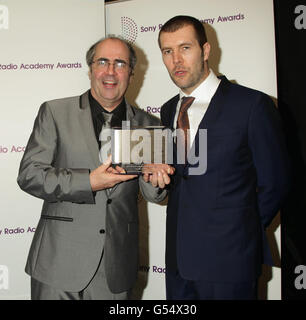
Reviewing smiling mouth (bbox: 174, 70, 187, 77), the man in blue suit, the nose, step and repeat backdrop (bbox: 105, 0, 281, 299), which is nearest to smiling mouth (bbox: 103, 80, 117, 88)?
the nose

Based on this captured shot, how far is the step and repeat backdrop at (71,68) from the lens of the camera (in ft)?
9.45

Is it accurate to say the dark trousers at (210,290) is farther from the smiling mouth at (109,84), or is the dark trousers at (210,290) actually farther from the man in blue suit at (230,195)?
the smiling mouth at (109,84)

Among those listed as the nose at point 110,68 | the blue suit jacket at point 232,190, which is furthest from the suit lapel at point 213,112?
the nose at point 110,68

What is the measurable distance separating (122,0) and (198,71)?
1.49 m

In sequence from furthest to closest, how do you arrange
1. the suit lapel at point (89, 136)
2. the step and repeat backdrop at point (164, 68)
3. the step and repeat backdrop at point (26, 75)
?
the step and repeat backdrop at point (26, 75), the step and repeat backdrop at point (164, 68), the suit lapel at point (89, 136)

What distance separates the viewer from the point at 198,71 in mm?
2059

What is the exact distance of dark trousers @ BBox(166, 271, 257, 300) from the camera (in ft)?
6.22

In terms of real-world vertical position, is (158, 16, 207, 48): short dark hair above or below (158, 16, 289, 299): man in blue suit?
above

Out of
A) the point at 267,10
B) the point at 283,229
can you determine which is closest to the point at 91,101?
the point at 267,10

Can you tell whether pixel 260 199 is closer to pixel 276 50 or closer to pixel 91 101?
pixel 91 101

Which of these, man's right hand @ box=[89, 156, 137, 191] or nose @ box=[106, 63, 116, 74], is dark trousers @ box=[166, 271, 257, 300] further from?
nose @ box=[106, 63, 116, 74]

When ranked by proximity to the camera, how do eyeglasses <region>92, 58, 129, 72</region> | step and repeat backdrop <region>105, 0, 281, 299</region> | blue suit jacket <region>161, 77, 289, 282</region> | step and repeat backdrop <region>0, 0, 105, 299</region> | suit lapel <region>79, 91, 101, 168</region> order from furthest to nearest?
step and repeat backdrop <region>0, 0, 105, 299</region> < step and repeat backdrop <region>105, 0, 281, 299</region> < eyeglasses <region>92, 58, 129, 72</region> < suit lapel <region>79, 91, 101, 168</region> < blue suit jacket <region>161, 77, 289, 282</region>

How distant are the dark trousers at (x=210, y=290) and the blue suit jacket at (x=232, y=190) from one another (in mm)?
50

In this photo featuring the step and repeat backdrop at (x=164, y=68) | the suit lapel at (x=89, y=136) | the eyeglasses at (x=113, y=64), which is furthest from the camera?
the step and repeat backdrop at (x=164, y=68)
